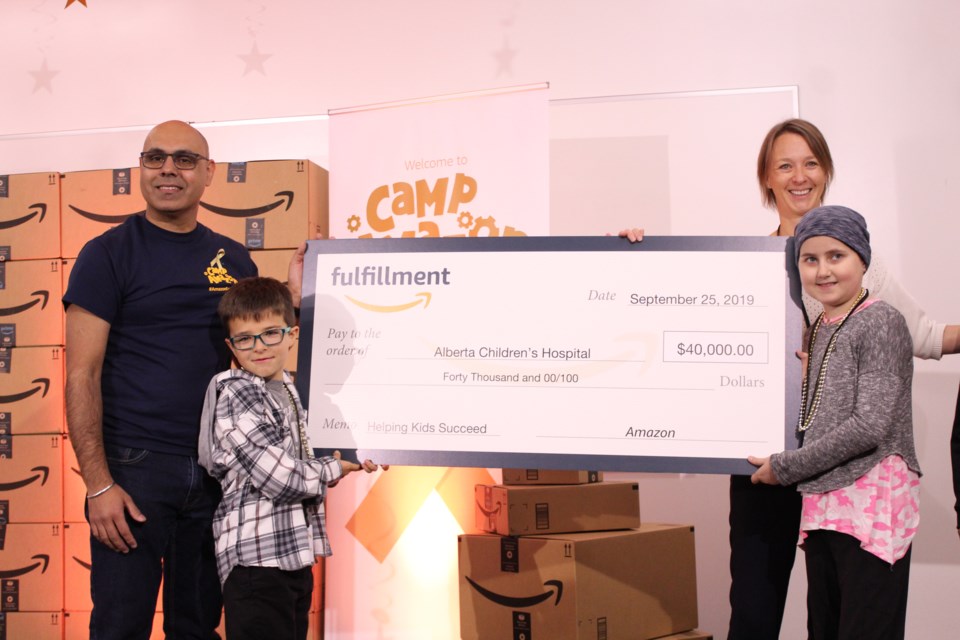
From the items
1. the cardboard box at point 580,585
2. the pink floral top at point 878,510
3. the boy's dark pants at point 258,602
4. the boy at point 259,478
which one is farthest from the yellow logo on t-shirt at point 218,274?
the pink floral top at point 878,510

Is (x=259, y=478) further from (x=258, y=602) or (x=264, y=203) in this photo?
(x=264, y=203)

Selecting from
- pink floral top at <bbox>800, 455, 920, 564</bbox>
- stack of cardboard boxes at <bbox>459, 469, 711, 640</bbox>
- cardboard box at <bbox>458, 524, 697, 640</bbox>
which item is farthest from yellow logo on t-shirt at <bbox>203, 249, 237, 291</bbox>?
pink floral top at <bbox>800, 455, 920, 564</bbox>

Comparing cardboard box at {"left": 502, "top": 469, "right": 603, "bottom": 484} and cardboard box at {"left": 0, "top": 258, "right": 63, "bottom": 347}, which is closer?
cardboard box at {"left": 502, "top": 469, "right": 603, "bottom": 484}

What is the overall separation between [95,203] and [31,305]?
1.70ft

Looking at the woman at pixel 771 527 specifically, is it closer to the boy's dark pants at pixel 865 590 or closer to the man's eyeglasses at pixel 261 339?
the boy's dark pants at pixel 865 590

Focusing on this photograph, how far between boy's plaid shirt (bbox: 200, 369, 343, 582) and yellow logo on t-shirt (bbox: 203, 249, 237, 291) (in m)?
0.34

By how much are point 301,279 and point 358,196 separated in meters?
0.94

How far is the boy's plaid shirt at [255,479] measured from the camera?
217cm

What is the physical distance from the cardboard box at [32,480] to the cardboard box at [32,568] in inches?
2.0

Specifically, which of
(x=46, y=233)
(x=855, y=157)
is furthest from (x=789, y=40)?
(x=46, y=233)

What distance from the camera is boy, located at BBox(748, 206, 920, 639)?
2.04 m

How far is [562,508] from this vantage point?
130 inches

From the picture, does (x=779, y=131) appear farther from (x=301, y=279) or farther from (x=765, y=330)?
(x=301, y=279)

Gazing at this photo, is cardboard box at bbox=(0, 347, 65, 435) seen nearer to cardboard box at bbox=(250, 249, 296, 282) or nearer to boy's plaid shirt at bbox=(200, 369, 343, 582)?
cardboard box at bbox=(250, 249, 296, 282)
